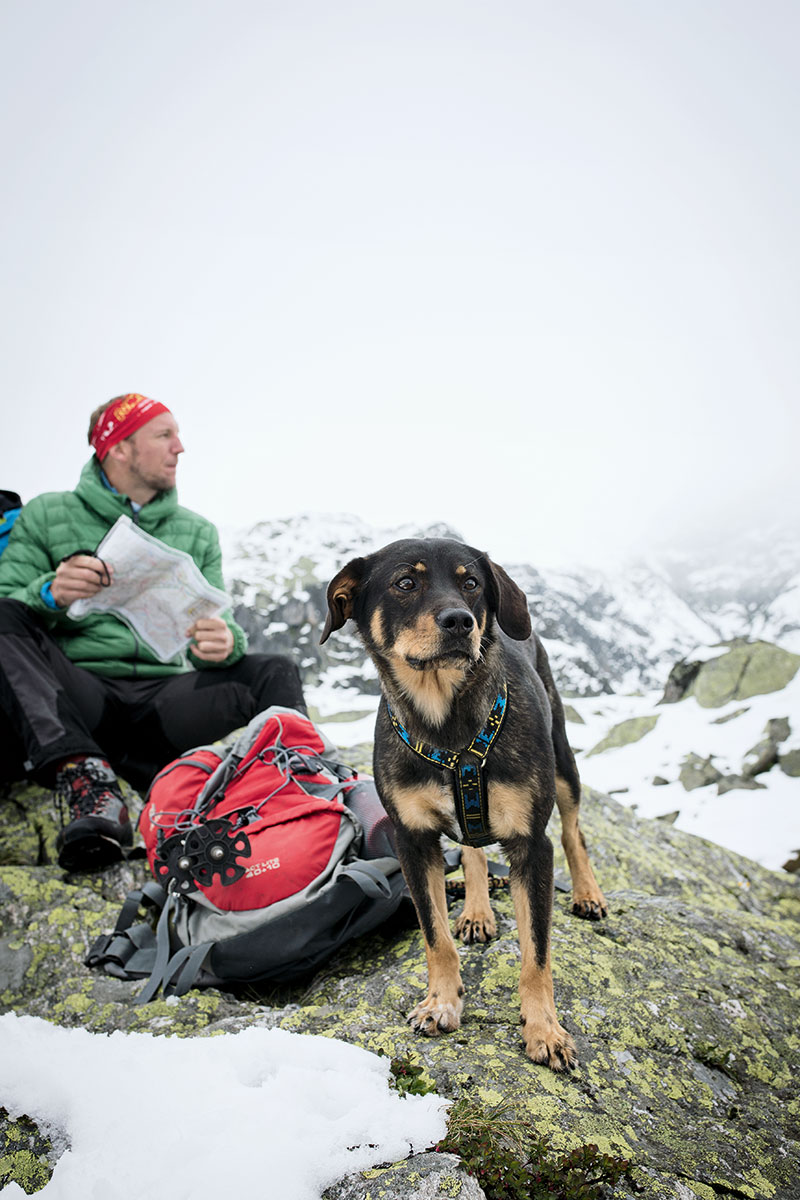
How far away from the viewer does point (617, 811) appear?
779 centimetres

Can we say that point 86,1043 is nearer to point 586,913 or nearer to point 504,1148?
point 504,1148

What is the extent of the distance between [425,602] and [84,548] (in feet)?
13.1

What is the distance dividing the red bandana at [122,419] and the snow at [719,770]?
33.8ft

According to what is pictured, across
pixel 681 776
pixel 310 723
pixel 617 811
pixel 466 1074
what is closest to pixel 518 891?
pixel 466 1074

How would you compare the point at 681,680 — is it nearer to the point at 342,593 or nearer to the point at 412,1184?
the point at 342,593

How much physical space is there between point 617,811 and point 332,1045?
6.11 m

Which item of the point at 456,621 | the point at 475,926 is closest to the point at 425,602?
the point at 456,621

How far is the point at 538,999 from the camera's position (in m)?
2.86

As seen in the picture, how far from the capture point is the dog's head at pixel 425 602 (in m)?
3.21

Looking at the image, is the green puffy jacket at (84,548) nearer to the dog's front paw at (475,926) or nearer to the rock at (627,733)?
the dog's front paw at (475,926)

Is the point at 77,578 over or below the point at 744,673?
over

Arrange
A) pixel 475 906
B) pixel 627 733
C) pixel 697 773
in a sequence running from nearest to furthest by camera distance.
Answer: pixel 475 906 → pixel 697 773 → pixel 627 733

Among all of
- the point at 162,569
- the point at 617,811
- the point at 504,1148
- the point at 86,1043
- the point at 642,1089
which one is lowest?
the point at 617,811

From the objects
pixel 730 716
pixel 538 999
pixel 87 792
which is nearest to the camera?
pixel 538 999
